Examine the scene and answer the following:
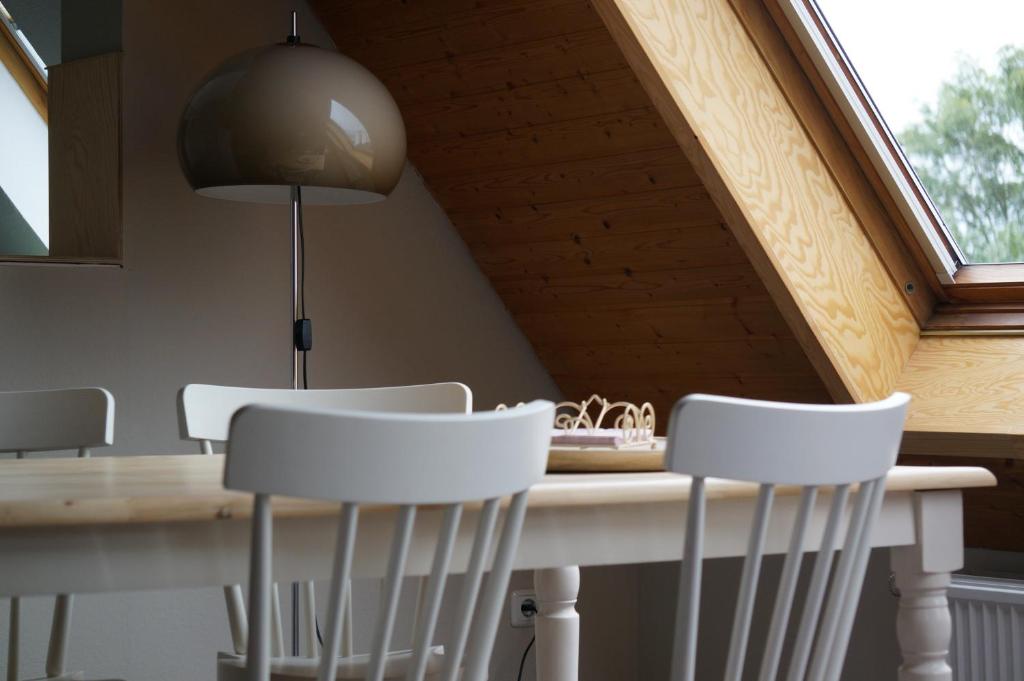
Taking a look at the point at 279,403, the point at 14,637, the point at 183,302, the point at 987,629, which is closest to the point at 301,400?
the point at 279,403

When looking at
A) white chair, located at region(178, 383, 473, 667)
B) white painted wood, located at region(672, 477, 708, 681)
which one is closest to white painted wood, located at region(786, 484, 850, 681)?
white painted wood, located at region(672, 477, 708, 681)

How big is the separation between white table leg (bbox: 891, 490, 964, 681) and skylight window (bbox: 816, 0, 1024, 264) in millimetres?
1319

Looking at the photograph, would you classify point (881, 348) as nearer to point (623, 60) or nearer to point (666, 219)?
point (666, 219)

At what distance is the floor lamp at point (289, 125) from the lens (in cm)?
238

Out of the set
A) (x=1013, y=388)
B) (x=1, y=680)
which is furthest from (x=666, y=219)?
(x=1, y=680)

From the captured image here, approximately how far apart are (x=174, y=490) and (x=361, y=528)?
0.21m

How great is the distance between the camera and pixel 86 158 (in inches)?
116

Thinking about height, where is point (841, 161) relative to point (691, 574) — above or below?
above

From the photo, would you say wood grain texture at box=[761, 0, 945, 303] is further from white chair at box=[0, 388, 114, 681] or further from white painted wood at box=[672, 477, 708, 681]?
white painted wood at box=[672, 477, 708, 681]

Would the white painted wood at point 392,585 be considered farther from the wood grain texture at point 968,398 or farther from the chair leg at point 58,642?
the wood grain texture at point 968,398

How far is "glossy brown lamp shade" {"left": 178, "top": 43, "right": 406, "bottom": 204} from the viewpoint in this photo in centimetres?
238

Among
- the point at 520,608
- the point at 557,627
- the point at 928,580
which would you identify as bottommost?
the point at 520,608

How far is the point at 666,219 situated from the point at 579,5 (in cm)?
59

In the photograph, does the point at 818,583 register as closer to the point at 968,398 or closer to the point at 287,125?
the point at 287,125
